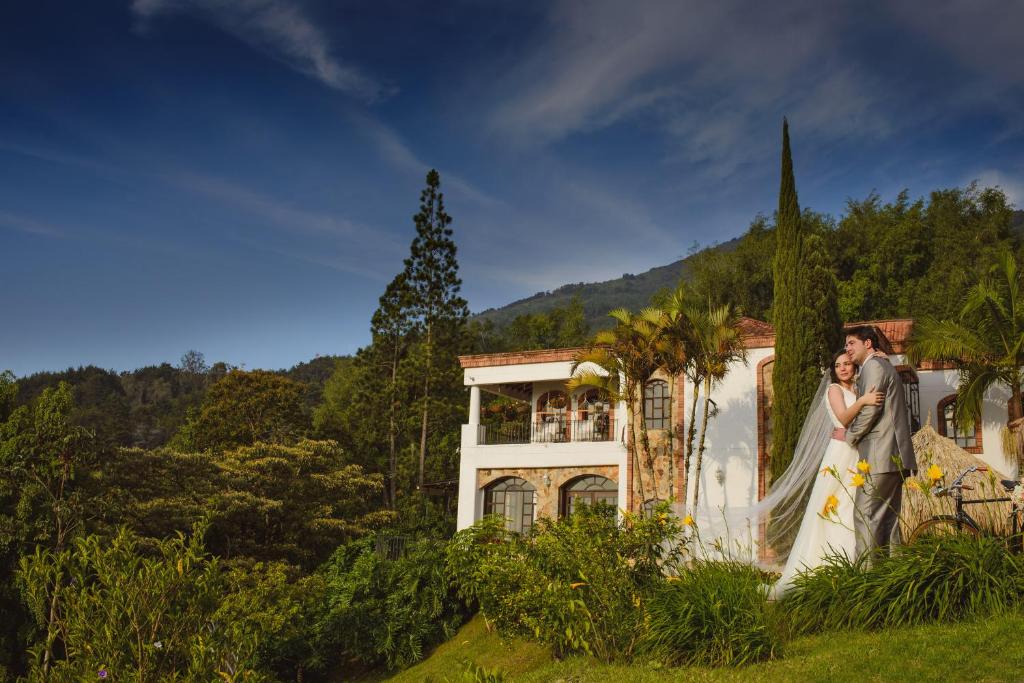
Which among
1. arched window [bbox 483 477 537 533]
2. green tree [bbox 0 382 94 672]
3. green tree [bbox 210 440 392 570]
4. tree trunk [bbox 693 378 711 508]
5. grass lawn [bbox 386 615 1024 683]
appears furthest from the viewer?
arched window [bbox 483 477 537 533]

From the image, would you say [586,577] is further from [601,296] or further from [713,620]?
[601,296]

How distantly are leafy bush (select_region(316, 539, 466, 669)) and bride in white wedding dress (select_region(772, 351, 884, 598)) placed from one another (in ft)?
37.6

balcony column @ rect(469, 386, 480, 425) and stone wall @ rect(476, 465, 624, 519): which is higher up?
balcony column @ rect(469, 386, 480, 425)

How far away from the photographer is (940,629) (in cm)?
671

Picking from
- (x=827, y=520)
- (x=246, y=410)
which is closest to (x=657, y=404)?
(x=827, y=520)

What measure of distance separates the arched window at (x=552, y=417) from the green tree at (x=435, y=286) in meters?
8.21

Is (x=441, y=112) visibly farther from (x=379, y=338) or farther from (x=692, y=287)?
(x=692, y=287)

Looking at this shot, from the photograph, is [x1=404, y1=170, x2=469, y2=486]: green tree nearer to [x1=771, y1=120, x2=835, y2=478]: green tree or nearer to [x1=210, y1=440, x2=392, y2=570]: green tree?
[x1=210, y1=440, x2=392, y2=570]: green tree

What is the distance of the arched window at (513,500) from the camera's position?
2278 cm

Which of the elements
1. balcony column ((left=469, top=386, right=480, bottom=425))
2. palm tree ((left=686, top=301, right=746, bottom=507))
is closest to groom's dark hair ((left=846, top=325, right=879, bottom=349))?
palm tree ((left=686, top=301, right=746, bottom=507))

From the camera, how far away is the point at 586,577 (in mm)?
8820

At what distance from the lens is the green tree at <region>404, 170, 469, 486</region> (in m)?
32.7

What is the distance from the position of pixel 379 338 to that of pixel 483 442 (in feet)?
35.1

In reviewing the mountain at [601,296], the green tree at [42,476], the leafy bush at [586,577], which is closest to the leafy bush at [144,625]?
the leafy bush at [586,577]
